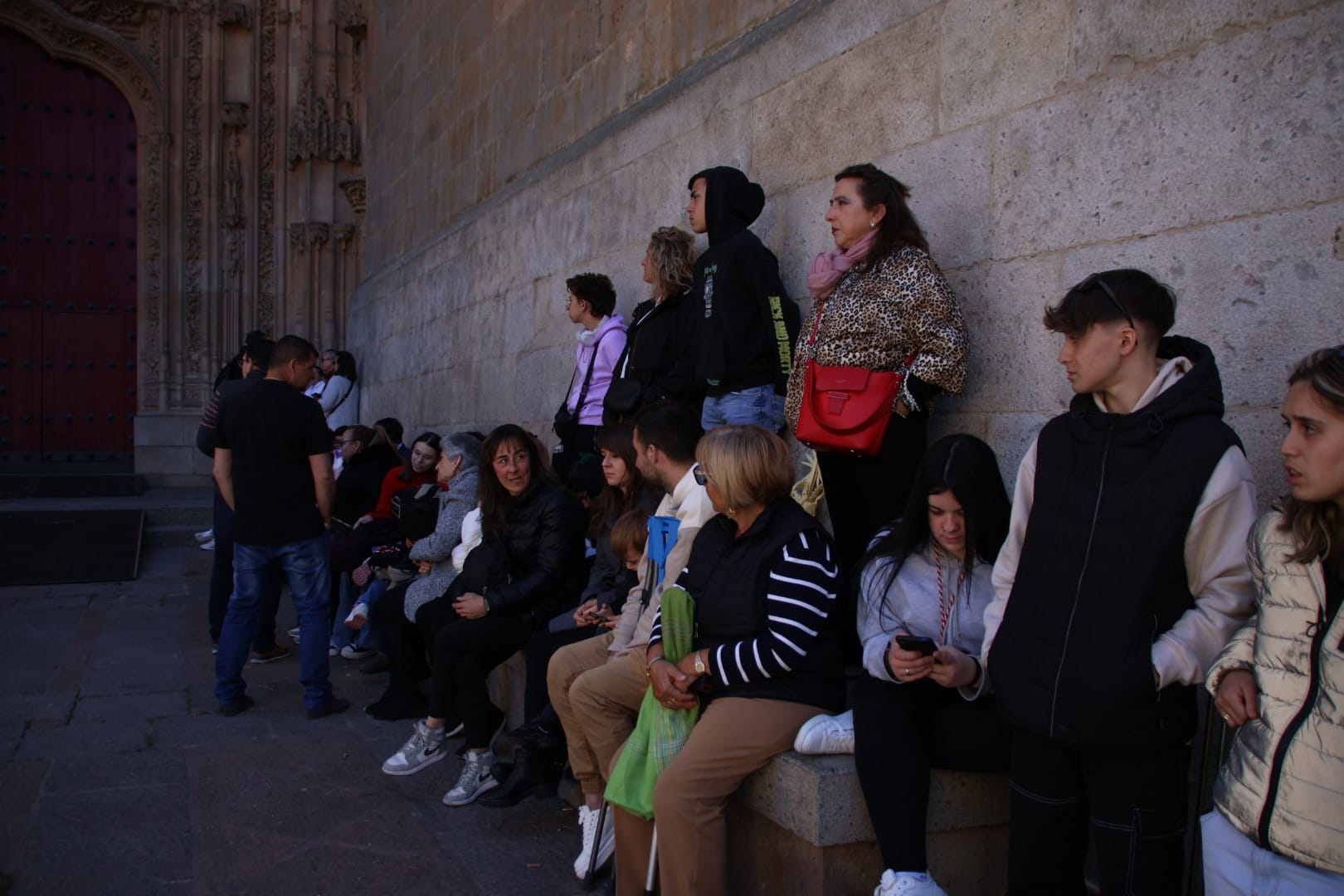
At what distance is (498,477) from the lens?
522cm

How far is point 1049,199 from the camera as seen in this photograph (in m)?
3.70

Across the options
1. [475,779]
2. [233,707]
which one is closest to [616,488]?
[475,779]

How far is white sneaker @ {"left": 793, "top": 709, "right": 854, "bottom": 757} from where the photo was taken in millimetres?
3182

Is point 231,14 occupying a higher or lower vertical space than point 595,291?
higher

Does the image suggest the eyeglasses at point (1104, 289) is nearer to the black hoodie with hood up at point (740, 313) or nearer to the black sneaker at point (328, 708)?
the black hoodie with hood up at point (740, 313)

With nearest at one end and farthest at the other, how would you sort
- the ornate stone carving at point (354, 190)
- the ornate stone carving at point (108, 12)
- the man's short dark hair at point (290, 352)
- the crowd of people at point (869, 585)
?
the crowd of people at point (869, 585)
the man's short dark hair at point (290, 352)
the ornate stone carving at point (108, 12)
the ornate stone carving at point (354, 190)

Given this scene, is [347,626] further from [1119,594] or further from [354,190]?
[354,190]

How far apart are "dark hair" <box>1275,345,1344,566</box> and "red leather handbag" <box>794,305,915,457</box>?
160 centimetres

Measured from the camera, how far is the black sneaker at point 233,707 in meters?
5.91

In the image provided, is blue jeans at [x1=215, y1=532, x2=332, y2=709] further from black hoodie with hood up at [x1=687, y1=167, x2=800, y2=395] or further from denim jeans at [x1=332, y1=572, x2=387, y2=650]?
black hoodie with hood up at [x1=687, y1=167, x2=800, y2=395]

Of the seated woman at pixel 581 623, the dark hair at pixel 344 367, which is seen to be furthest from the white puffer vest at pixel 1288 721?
the dark hair at pixel 344 367

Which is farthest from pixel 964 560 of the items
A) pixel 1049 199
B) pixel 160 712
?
pixel 160 712

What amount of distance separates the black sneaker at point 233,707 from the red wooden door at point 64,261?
9937 millimetres

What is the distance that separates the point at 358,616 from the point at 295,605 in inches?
29.2
